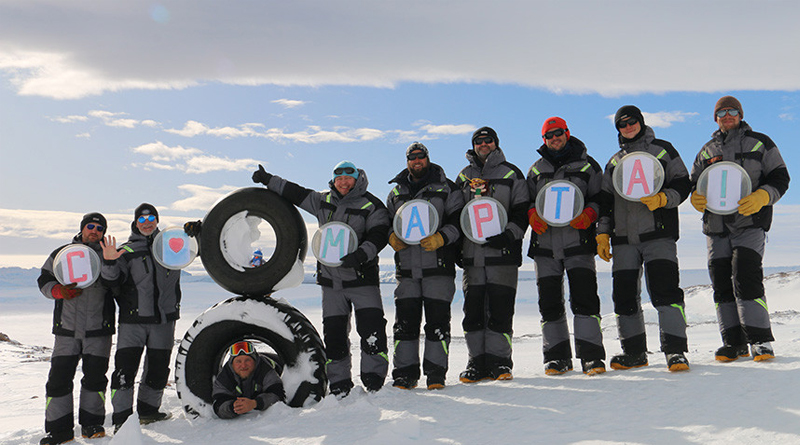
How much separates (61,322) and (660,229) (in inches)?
232

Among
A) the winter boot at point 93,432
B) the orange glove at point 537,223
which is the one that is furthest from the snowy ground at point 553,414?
the orange glove at point 537,223

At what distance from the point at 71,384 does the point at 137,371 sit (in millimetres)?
731

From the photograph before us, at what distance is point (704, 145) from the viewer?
17.1 feet

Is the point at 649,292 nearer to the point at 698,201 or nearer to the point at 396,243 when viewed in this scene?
the point at 698,201

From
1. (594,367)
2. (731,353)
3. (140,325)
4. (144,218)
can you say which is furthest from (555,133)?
(140,325)

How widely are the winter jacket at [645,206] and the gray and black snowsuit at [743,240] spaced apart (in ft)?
1.19

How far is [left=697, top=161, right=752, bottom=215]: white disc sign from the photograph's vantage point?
475 centimetres

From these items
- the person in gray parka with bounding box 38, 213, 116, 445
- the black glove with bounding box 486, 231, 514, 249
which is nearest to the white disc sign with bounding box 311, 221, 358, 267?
the black glove with bounding box 486, 231, 514, 249

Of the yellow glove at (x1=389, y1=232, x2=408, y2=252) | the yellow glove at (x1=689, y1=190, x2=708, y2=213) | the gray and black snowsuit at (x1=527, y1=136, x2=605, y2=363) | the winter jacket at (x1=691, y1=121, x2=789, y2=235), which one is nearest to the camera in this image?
the winter jacket at (x1=691, y1=121, x2=789, y2=235)

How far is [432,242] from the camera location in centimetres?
507

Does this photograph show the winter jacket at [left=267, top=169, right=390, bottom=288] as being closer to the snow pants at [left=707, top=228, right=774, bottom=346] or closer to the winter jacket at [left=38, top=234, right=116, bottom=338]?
the winter jacket at [left=38, top=234, right=116, bottom=338]

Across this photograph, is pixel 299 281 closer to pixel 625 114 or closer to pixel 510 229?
pixel 510 229

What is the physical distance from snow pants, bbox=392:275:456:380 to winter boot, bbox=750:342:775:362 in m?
2.70

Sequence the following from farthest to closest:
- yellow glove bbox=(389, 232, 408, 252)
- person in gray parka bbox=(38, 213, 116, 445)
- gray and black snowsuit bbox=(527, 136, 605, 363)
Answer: person in gray parka bbox=(38, 213, 116, 445)
yellow glove bbox=(389, 232, 408, 252)
gray and black snowsuit bbox=(527, 136, 605, 363)
